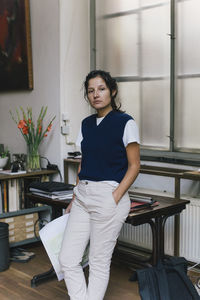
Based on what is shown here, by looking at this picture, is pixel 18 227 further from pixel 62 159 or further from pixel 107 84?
pixel 107 84

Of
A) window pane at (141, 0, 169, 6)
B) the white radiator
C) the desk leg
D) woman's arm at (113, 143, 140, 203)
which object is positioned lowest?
the desk leg

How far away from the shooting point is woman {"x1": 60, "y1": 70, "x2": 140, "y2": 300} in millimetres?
2279

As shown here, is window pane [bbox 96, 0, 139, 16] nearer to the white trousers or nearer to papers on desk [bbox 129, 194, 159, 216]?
papers on desk [bbox 129, 194, 159, 216]

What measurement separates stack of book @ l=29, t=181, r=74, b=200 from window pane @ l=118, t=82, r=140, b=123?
94cm

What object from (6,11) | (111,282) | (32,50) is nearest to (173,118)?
(111,282)

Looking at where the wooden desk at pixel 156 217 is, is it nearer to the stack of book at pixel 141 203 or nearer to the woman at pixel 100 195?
the stack of book at pixel 141 203

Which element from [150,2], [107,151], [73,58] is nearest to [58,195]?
[107,151]

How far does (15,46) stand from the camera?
170 inches

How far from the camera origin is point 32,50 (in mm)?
4215

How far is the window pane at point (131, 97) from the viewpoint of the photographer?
373 cm

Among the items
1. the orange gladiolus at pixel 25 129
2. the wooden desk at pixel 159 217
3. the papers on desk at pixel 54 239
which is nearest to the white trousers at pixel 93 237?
the papers on desk at pixel 54 239

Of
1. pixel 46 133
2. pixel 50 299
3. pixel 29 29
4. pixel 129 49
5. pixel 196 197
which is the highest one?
pixel 29 29

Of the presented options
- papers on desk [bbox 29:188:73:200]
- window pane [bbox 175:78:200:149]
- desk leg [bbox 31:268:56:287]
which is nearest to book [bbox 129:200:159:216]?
papers on desk [bbox 29:188:73:200]

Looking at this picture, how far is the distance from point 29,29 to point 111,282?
2.51 metres
